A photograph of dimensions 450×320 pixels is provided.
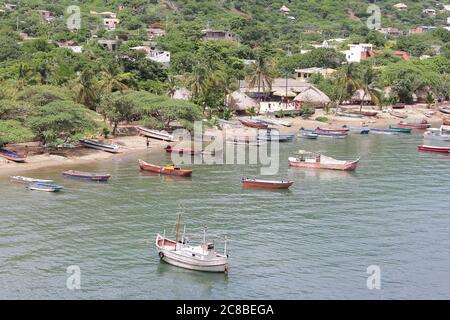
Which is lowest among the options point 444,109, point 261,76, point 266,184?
point 266,184

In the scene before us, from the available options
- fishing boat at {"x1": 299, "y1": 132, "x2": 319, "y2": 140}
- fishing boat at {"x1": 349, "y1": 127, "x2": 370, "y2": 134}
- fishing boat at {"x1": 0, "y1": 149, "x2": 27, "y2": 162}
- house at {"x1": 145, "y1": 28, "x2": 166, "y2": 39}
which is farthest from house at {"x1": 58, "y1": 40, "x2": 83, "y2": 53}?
fishing boat at {"x1": 0, "y1": 149, "x2": 27, "y2": 162}

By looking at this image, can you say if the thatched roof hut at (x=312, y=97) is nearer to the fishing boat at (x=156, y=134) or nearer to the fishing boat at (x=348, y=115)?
the fishing boat at (x=348, y=115)

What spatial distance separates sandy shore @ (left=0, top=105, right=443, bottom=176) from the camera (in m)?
70.2

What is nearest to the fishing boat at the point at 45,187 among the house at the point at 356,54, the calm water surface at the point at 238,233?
the calm water surface at the point at 238,233

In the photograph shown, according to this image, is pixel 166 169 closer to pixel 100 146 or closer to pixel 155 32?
pixel 100 146

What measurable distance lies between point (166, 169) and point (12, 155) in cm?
1491

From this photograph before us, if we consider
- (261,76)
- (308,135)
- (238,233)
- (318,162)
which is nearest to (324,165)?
(318,162)

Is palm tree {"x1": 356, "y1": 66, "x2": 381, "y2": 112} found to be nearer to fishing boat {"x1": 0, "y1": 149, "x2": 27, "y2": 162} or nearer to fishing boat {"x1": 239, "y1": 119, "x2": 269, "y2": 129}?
fishing boat {"x1": 239, "y1": 119, "x2": 269, "y2": 129}

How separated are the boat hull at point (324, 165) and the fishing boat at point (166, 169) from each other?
40.8ft

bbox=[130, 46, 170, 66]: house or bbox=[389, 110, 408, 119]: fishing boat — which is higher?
bbox=[130, 46, 170, 66]: house

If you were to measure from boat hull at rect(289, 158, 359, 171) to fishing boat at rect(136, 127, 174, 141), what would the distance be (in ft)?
59.0

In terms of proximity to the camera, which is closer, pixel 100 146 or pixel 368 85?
pixel 100 146

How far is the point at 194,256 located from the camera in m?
43.8
